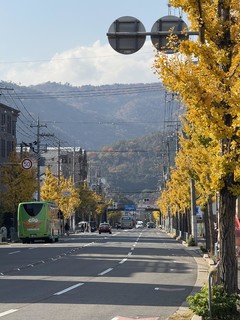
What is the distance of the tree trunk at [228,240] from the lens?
1278 cm

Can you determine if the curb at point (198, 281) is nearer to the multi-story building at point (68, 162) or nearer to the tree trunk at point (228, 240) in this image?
the tree trunk at point (228, 240)

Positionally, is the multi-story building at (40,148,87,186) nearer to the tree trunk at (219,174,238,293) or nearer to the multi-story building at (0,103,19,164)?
the multi-story building at (0,103,19,164)

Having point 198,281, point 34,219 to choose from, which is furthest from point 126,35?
point 34,219

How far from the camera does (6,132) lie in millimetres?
85875

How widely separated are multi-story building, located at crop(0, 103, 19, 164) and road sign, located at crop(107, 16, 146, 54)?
226 ft

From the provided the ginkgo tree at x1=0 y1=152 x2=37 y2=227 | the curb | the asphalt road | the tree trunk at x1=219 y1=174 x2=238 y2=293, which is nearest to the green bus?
the ginkgo tree at x1=0 y1=152 x2=37 y2=227

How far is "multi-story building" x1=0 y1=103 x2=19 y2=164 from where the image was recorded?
276 ft

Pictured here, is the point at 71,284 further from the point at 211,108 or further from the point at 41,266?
the point at 211,108

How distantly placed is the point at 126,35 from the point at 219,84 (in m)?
3.25

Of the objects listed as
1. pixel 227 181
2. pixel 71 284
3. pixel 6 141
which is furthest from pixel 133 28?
pixel 6 141

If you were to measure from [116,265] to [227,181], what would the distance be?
696 inches

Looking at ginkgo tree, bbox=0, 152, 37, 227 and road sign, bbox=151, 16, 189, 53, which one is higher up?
road sign, bbox=151, 16, 189, 53

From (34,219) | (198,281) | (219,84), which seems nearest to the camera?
(219,84)

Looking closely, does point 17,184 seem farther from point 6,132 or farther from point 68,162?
point 68,162
